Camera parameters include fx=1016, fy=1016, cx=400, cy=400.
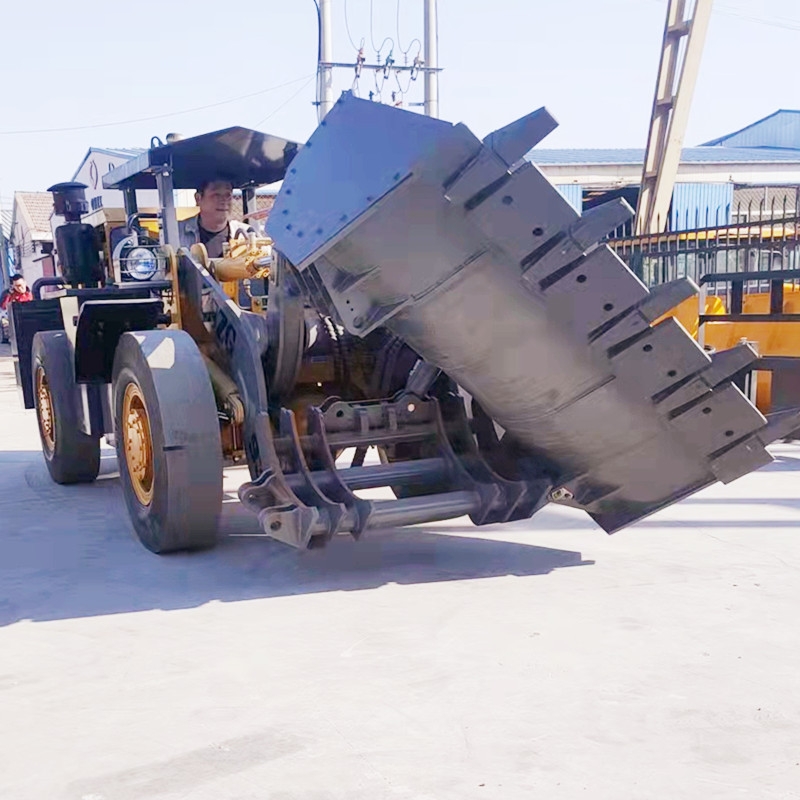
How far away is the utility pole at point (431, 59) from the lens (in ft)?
69.8

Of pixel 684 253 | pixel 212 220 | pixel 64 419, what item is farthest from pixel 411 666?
pixel 684 253

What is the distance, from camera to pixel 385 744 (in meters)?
2.78

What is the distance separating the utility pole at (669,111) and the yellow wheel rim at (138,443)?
10247mm

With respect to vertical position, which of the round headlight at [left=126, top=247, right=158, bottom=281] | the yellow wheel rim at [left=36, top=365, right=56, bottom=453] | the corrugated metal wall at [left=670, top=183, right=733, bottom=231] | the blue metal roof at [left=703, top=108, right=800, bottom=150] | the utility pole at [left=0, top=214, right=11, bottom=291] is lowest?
the utility pole at [left=0, top=214, right=11, bottom=291]

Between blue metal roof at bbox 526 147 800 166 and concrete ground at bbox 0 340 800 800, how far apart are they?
22.6m

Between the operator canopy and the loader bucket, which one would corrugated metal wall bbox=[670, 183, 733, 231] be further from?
the loader bucket

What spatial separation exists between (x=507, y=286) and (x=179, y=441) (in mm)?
1631

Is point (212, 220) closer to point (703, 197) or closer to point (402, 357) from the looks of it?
point (402, 357)

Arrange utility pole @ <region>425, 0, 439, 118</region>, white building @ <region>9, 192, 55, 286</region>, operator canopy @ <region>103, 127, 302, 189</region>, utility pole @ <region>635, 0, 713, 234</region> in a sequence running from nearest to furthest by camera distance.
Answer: operator canopy @ <region>103, 127, 302, 189</region>, utility pole @ <region>635, 0, 713, 234</region>, utility pole @ <region>425, 0, 439, 118</region>, white building @ <region>9, 192, 55, 286</region>

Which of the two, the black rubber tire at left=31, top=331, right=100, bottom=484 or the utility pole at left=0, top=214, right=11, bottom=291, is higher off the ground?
the black rubber tire at left=31, top=331, right=100, bottom=484

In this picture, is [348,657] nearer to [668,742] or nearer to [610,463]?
[668,742]

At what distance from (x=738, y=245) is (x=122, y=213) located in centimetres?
480

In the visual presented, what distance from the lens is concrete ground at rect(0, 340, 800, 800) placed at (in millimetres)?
2635

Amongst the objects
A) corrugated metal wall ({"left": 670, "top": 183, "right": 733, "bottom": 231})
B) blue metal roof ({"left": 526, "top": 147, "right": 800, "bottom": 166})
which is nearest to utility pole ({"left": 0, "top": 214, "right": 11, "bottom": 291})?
blue metal roof ({"left": 526, "top": 147, "right": 800, "bottom": 166})
